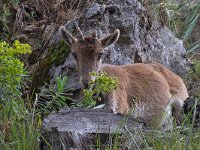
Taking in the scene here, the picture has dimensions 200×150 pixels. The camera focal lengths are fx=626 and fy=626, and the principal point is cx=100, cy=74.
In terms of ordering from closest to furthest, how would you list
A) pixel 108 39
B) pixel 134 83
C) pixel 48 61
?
pixel 108 39
pixel 134 83
pixel 48 61

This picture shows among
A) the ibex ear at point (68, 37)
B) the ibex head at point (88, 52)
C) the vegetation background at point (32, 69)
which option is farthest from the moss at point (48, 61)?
the ibex head at point (88, 52)

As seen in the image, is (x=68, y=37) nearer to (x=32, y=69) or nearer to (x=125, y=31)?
(x=125, y=31)

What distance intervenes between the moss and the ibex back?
1.01 meters

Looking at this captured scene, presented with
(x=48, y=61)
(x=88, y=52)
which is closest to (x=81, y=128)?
(x=88, y=52)

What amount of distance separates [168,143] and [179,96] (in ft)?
14.1

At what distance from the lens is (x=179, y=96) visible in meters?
9.86

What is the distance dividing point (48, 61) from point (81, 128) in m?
4.25

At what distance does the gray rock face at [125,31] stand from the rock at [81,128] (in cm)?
305

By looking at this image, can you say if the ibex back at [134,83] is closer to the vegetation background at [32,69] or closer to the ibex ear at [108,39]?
the ibex ear at [108,39]

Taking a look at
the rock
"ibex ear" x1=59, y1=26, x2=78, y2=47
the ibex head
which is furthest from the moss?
the rock

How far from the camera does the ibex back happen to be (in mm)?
8445

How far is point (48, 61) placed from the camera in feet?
33.4

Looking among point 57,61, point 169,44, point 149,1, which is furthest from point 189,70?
point 57,61

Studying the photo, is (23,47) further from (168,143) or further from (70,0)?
(70,0)
